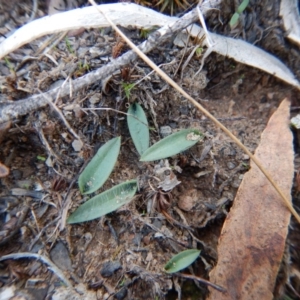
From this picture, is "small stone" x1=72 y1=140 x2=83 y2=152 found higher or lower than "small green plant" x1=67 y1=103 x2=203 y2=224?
higher

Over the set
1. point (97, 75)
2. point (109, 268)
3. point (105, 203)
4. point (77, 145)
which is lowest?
point (109, 268)

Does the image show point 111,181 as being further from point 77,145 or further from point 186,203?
point 186,203

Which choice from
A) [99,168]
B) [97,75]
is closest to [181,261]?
[99,168]

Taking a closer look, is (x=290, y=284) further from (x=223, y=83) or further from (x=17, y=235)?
(x=17, y=235)

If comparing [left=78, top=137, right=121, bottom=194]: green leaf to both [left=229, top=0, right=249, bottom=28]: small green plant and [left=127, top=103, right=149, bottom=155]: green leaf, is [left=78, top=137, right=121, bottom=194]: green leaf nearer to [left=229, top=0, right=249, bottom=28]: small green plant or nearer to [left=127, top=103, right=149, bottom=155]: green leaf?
[left=127, top=103, right=149, bottom=155]: green leaf

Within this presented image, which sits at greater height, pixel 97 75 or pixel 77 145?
pixel 97 75

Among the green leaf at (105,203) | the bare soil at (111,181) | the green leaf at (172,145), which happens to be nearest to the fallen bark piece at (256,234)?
the bare soil at (111,181)

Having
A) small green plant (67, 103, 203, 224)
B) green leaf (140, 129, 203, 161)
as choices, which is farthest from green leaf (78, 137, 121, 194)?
green leaf (140, 129, 203, 161)

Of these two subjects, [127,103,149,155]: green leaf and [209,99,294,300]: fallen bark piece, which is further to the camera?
[127,103,149,155]: green leaf
